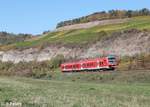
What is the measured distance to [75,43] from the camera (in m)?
102

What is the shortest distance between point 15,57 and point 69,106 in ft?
343

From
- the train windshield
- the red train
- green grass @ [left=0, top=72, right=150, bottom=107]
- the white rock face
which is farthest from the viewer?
the white rock face

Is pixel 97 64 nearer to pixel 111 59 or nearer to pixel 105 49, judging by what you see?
pixel 111 59

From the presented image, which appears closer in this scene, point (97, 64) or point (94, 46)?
point (97, 64)

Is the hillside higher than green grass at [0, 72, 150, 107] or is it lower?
higher

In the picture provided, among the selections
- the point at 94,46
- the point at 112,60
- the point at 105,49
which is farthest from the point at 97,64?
the point at 94,46

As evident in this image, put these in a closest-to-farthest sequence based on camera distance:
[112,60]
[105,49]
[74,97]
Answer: [74,97] → [112,60] → [105,49]

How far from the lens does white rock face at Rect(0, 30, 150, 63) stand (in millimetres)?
78250

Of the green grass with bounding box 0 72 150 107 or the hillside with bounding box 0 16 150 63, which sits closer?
the green grass with bounding box 0 72 150 107

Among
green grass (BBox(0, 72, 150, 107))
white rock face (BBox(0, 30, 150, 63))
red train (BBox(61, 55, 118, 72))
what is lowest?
green grass (BBox(0, 72, 150, 107))

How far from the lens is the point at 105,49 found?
88.9m

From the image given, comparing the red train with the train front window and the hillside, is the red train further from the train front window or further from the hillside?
the hillside

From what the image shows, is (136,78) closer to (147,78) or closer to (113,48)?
(147,78)

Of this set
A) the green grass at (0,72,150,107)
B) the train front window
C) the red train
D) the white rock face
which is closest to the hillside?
the white rock face
